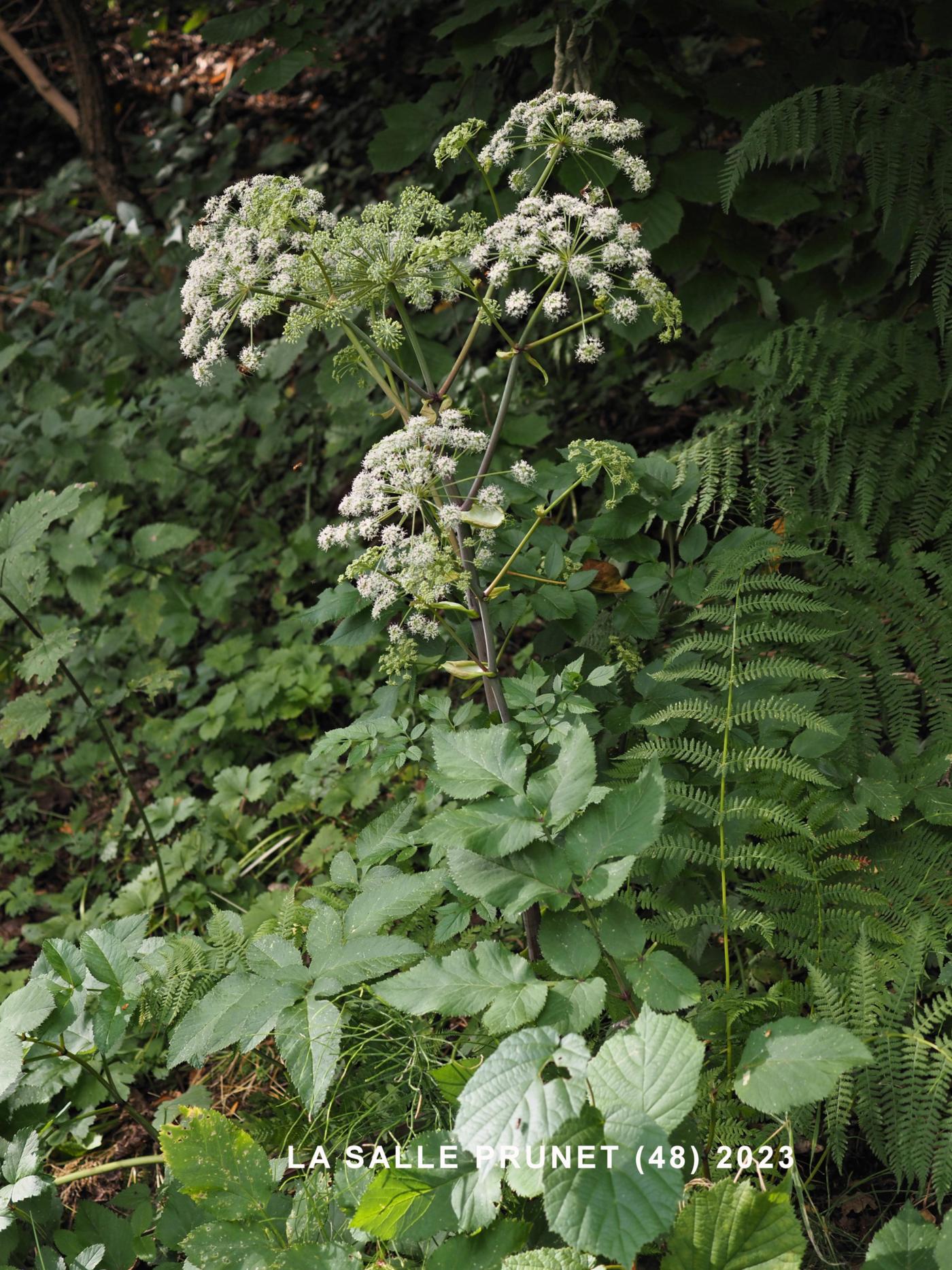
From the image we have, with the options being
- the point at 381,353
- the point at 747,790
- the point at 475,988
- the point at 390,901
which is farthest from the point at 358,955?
the point at 381,353

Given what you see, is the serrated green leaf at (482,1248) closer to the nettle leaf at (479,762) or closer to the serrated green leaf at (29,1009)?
the nettle leaf at (479,762)

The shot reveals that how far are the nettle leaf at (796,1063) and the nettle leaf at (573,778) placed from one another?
357 millimetres

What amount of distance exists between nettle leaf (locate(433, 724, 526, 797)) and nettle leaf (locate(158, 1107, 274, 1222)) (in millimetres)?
587

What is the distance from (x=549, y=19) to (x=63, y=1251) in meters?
2.81

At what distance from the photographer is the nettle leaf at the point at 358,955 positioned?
4.42ft

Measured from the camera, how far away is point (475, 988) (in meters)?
1.22

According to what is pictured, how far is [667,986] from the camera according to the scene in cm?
120

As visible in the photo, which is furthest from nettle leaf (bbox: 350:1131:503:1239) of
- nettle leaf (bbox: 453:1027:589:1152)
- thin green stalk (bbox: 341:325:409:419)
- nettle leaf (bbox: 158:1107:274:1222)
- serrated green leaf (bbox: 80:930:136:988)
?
thin green stalk (bbox: 341:325:409:419)

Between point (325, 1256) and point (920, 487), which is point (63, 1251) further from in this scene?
point (920, 487)

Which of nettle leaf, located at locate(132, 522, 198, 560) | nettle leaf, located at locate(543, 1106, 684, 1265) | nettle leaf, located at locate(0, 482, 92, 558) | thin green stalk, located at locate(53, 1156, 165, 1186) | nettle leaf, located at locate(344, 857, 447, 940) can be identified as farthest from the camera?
nettle leaf, located at locate(132, 522, 198, 560)

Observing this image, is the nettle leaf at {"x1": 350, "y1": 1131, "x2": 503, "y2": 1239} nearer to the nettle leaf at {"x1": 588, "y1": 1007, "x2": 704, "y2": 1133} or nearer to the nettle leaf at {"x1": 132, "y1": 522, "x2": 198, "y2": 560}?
the nettle leaf at {"x1": 588, "y1": 1007, "x2": 704, "y2": 1133}

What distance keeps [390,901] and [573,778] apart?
0.37 meters

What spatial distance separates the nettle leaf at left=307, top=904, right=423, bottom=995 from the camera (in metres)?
1.35

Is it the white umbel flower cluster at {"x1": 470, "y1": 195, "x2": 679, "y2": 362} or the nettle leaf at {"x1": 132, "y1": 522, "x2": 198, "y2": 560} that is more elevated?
the white umbel flower cluster at {"x1": 470, "y1": 195, "x2": 679, "y2": 362}
